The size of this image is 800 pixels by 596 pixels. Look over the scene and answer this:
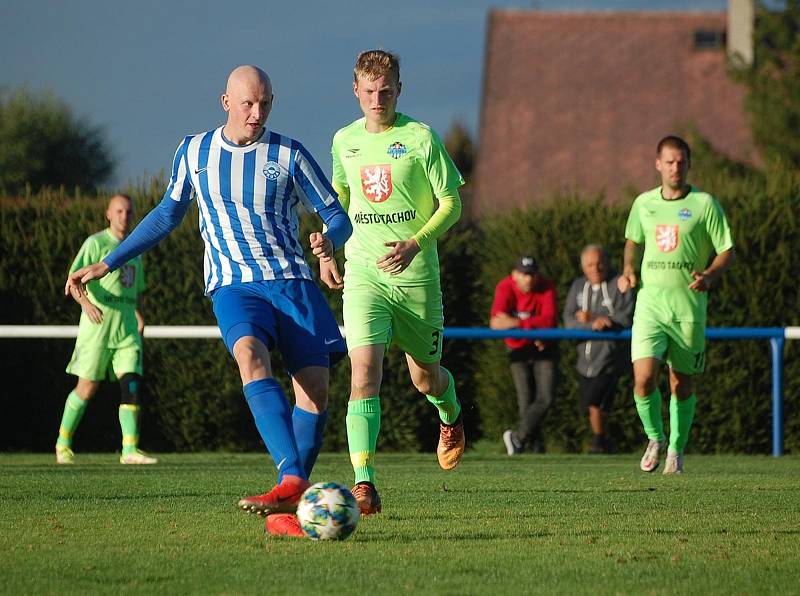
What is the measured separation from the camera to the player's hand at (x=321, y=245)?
6473mm

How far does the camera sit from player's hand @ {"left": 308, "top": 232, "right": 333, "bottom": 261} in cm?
647

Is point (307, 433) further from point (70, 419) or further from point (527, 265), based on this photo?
point (527, 265)

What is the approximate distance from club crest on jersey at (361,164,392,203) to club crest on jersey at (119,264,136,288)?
17.4ft

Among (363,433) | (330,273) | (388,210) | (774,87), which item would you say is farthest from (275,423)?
(774,87)

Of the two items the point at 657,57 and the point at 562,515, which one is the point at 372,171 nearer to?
the point at 562,515

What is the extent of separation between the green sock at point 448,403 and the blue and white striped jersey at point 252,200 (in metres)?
2.23

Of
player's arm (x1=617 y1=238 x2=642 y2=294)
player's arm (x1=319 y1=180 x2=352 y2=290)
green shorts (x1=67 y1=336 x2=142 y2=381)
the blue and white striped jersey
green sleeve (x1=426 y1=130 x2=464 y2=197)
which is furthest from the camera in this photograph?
green shorts (x1=67 y1=336 x2=142 y2=381)

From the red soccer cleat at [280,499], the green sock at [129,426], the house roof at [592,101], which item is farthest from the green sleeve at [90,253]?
the house roof at [592,101]

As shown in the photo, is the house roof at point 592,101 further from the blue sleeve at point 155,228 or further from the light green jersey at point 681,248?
the blue sleeve at point 155,228

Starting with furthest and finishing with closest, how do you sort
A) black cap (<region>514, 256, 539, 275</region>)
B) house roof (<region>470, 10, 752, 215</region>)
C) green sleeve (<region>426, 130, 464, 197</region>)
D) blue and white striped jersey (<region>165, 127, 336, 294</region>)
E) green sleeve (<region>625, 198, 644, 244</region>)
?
1. house roof (<region>470, 10, 752, 215</region>)
2. black cap (<region>514, 256, 539, 275</region>)
3. green sleeve (<region>625, 198, 644, 244</region>)
4. green sleeve (<region>426, 130, 464, 197</region>)
5. blue and white striped jersey (<region>165, 127, 336, 294</region>)

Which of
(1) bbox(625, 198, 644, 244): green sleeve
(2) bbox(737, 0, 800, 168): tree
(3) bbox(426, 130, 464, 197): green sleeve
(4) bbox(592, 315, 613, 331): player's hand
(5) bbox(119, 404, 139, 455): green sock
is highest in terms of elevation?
(2) bbox(737, 0, 800, 168): tree

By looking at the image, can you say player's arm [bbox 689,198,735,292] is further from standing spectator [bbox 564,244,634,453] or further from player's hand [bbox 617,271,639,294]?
standing spectator [bbox 564,244,634,453]

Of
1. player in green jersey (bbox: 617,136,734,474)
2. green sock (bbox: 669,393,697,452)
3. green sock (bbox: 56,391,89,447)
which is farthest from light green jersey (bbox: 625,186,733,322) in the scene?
green sock (bbox: 56,391,89,447)

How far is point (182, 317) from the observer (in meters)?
15.9
